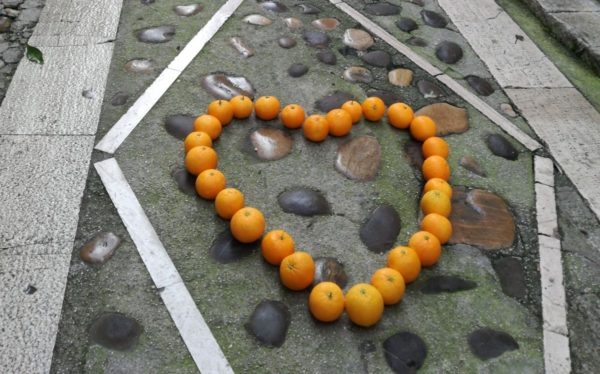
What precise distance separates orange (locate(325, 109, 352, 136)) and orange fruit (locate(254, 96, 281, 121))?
0.41 m

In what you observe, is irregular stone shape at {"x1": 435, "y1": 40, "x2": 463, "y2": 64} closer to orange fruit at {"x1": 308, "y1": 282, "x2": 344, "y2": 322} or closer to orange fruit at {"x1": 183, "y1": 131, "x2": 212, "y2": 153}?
orange fruit at {"x1": 183, "y1": 131, "x2": 212, "y2": 153}

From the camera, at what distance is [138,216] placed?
3461 millimetres

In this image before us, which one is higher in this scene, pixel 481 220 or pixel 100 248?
pixel 481 220

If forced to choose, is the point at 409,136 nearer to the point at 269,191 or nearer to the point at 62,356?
the point at 269,191

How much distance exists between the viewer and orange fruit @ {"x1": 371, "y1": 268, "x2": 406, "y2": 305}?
2988 mm

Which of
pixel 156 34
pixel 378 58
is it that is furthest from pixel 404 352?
pixel 156 34

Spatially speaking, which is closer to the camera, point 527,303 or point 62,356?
point 62,356

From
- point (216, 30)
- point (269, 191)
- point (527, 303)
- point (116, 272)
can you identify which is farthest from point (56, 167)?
point (527, 303)

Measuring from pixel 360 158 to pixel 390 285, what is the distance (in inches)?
51.3

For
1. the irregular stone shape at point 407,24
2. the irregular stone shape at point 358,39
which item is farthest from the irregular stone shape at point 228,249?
the irregular stone shape at point 407,24

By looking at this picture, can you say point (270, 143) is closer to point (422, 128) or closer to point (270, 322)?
point (422, 128)

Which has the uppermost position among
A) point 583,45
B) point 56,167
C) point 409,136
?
point 583,45

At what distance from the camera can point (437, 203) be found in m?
3.49

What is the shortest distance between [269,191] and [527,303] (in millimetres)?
1724
